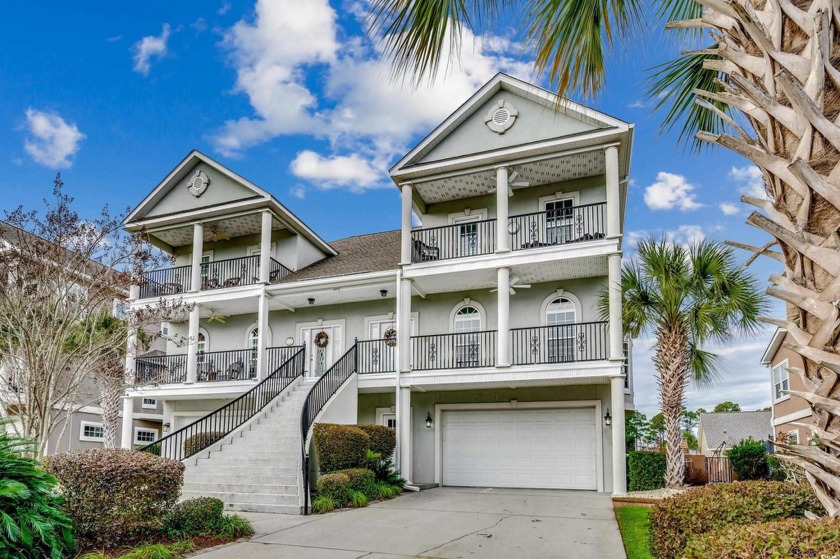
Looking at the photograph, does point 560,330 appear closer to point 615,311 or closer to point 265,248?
point 615,311

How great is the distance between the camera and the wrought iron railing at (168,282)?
70.1 feet

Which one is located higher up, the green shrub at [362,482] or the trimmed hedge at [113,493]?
the trimmed hedge at [113,493]

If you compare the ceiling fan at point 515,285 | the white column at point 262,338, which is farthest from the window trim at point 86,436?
the ceiling fan at point 515,285

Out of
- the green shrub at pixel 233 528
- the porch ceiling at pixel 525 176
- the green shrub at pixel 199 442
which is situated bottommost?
the green shrub at pixel 233 528

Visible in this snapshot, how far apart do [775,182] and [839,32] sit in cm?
79

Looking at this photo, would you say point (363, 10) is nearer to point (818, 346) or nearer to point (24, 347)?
point (818, 346)

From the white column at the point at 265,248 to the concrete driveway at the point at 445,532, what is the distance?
29.5ft

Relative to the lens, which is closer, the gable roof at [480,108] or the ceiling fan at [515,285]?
the gable roof at [480,108]

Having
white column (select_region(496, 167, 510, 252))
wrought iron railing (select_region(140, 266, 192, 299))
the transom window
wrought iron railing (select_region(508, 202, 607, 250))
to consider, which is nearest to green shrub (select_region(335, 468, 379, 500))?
white column (select_region(496, 167, 510, 252))

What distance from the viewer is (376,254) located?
20750 mm

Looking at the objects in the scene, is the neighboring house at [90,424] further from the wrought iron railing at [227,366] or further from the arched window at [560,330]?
the arched window at [560,330]

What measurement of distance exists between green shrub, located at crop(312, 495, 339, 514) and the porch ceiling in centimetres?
914

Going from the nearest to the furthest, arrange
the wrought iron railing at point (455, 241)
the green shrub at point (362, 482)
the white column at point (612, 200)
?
the green shrub at point (362, 482) < the white column at point (612, 200) < the wrought iron railing at point (455, 241)

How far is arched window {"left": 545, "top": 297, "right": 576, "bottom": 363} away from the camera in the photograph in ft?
53.0
